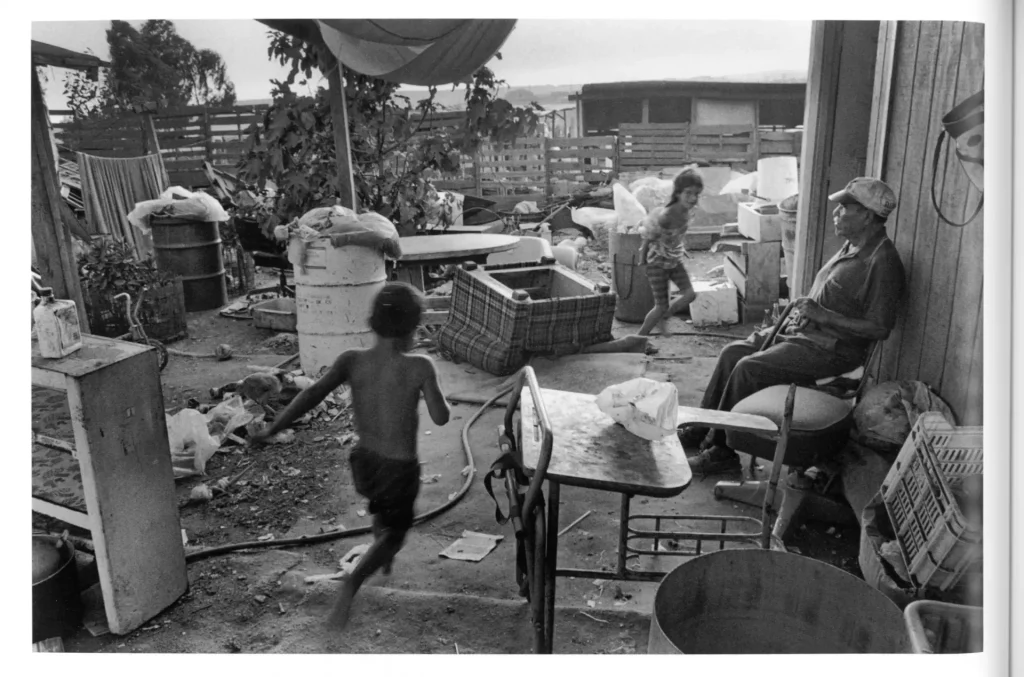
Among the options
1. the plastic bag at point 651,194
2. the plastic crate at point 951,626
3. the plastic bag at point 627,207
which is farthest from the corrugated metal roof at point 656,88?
the plastic bag at point 627,207

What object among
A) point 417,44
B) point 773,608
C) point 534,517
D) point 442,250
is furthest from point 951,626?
point 442,250

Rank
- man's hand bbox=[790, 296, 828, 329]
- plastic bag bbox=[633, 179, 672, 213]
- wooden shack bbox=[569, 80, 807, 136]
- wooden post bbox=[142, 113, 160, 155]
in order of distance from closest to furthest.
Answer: wooden post bbox=[142, 113, 160, 155] → wooden shack bbox=[569, 80, 807, 136] → man's hand bbox=[790, 296, 828, 329] → plastic bag bbox=[633, 179, 672, 213]

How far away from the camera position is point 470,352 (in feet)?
13.7

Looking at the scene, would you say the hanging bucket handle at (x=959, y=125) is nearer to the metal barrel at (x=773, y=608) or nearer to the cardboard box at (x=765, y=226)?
the metal barrel at (x=773, y=608)

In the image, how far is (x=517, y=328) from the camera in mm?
4293

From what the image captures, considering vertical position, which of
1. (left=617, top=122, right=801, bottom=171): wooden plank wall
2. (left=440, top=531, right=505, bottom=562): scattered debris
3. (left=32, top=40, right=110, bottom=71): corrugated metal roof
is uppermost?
(left=32, top=40, right=110, bottom=71): corrugated metal roof

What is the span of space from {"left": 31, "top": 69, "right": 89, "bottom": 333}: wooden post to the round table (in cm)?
286

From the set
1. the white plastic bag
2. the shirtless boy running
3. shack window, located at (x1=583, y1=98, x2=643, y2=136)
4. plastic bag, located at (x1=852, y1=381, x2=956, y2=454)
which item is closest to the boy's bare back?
the shirtless boy running

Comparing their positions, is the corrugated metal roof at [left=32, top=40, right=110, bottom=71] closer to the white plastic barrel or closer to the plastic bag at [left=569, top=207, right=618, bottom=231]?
the white plastic barrel

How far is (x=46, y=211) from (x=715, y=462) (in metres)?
3.02

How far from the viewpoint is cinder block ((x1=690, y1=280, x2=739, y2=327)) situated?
19.0ft
